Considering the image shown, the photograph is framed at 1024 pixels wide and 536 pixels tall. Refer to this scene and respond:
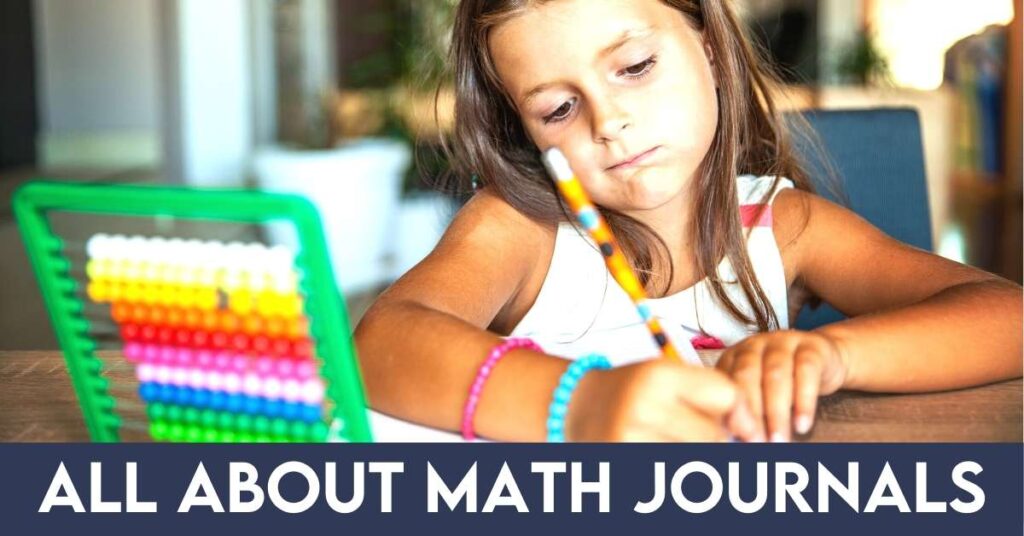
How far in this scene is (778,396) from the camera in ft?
2.44

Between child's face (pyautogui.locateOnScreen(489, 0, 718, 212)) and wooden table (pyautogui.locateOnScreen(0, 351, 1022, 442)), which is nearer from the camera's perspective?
wooden table (pyautogui.locateOnScreen(0, 351, 1022, 442))

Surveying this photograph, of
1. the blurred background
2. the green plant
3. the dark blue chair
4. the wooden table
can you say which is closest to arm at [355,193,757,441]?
the wooden table

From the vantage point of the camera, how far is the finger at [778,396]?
29.2 inches

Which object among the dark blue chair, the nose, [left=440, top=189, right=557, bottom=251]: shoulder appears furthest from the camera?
the dark blue chair

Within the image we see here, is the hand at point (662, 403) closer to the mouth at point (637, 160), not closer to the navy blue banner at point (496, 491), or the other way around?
the navy blue banner at point (496, 491)

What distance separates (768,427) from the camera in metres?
0.75

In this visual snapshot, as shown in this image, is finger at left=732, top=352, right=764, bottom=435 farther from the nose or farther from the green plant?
the green plant

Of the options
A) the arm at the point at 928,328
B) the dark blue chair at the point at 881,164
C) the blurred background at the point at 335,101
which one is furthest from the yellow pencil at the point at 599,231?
the blurred background at the point at 335,101

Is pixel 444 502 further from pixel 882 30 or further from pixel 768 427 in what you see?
pixel 882 30

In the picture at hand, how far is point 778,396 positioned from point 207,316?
1.16 ft

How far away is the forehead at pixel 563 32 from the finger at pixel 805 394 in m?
0.38

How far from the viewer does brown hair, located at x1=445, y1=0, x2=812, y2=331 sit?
48.0 inches

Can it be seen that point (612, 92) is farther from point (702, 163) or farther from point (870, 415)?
point (870, 415)

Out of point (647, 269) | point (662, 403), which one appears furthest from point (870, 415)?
point (647, 269)
